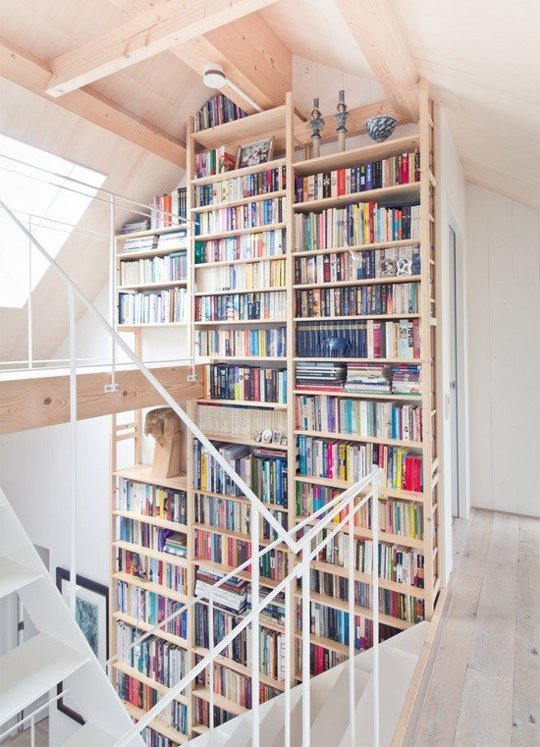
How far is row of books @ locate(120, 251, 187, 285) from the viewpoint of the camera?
10.6 feet

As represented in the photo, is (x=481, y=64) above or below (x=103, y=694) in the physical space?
above

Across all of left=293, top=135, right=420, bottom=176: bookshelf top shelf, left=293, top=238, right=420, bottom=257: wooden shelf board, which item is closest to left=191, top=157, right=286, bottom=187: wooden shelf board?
left=293, top=135, right=420, bottom=176: bookshelf top shelf

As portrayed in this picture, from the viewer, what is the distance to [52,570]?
4.07 m

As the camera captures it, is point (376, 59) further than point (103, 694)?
Yes

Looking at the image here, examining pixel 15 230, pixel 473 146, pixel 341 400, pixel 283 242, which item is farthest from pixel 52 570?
pixel 473 146

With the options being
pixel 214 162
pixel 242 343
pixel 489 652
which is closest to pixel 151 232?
pixel 214 162

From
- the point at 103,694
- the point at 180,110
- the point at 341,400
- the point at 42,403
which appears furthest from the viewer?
the point at 180,110

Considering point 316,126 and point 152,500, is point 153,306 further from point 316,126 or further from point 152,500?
point 316,126

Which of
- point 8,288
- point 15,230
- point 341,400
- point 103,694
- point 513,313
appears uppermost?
point 15,230

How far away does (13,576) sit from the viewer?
1379 millimetres

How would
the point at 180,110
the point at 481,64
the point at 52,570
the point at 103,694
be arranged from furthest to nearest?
the point at 52,570 < the point at 180,110 < the point at 481,64 < the point at 103,694

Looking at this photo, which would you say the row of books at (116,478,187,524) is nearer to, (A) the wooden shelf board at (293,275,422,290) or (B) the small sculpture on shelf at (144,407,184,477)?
(B) the small sculpture on shelf at (144,407,184,477)

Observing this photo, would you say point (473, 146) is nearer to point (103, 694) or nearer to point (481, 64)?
point (481, 64)

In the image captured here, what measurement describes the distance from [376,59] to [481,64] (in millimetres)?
448
